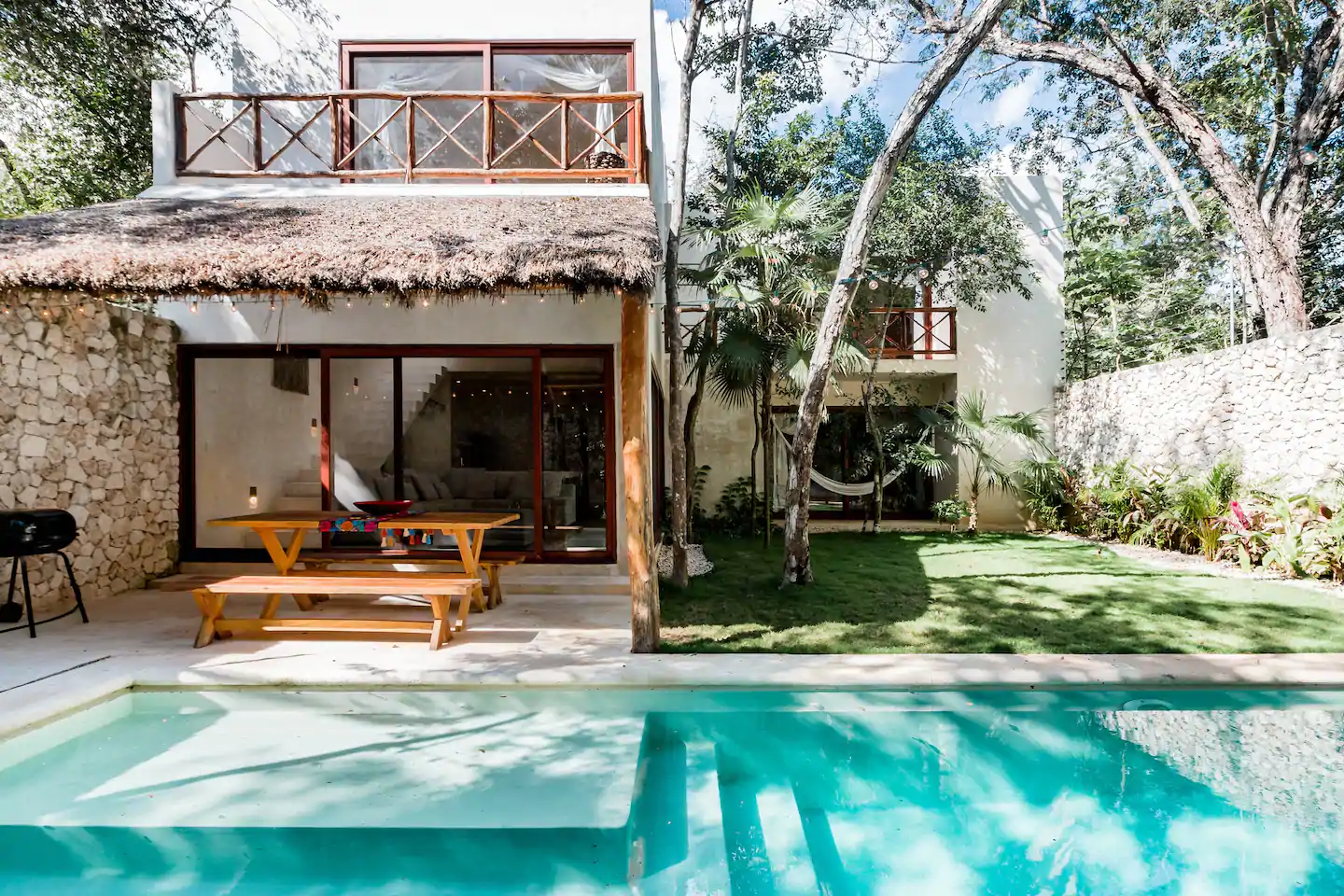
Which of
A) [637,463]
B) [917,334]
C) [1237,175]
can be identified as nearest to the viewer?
[637,463]

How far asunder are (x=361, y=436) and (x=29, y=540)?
8.33 ft

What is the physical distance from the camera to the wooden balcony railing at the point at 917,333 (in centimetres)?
1119

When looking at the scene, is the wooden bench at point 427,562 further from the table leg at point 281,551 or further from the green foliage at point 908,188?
the green foliage at point 908,188

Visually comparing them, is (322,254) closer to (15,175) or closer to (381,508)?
(381,508)

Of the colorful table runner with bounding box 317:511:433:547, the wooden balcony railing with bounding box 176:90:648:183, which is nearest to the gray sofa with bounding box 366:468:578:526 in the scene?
the colorful table runner with bounding box 317:511:433:547

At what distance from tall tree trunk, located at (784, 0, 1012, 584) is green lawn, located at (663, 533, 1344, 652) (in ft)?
2.77

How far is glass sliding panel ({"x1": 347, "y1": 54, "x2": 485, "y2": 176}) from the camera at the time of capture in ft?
23.3

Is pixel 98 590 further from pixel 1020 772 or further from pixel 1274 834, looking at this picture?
pixel 1274 834

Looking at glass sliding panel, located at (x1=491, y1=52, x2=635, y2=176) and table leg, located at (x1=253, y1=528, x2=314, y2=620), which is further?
glass sliding panel, located at (x1=491, y1=52, x2=635, y2=176)

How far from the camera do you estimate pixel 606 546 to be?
6.54 metres

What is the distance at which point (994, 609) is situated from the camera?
5.41 m

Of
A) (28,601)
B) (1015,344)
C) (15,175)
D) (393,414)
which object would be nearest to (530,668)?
(28,601)

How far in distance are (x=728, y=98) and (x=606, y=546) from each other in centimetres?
947

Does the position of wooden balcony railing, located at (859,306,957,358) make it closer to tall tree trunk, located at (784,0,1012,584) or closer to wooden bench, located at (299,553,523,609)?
tall tree trunk, located at (784,0,1012,584)
